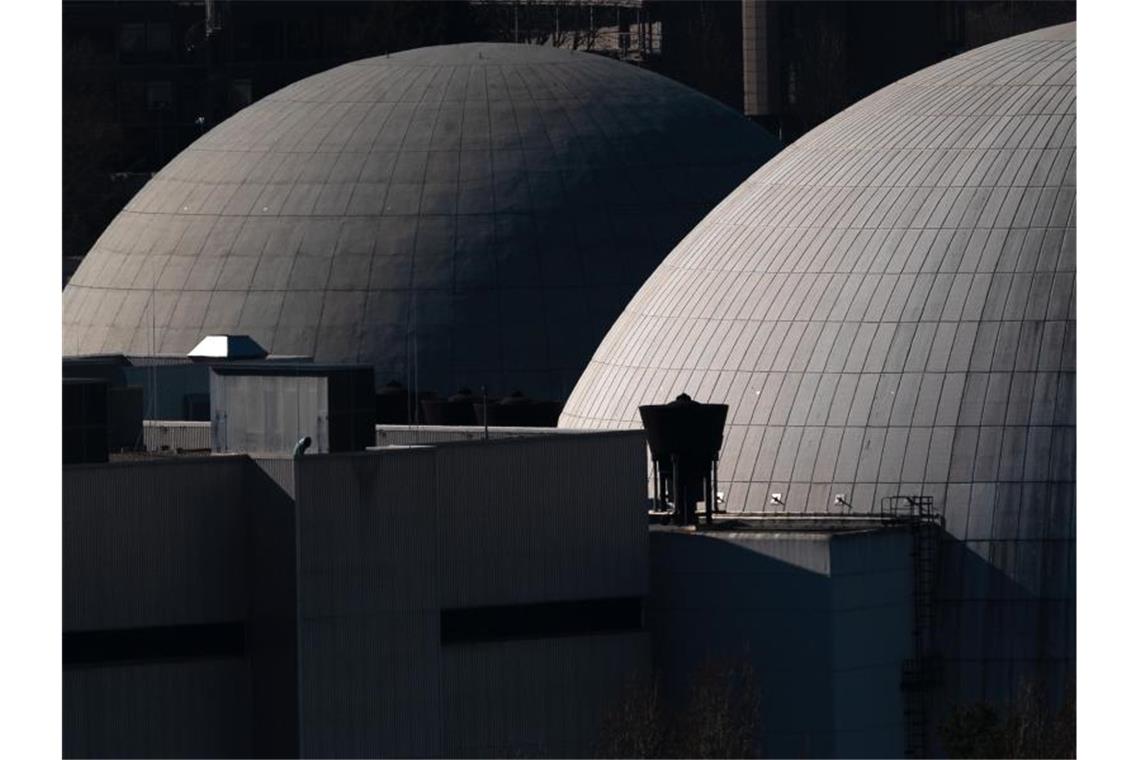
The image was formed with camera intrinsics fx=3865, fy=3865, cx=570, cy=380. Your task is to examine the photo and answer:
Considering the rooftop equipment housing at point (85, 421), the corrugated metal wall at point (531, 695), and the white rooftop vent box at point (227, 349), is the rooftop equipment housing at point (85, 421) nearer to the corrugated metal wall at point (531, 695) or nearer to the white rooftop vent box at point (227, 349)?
the corrugated metal wall at point (531, 695)

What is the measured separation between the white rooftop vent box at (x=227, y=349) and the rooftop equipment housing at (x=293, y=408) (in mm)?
26874

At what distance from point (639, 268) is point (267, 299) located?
33.9 feet

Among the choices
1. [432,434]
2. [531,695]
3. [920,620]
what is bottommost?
[531,695]

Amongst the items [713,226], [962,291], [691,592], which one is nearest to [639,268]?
[713,226]

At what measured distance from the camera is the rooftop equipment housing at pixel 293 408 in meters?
62.4

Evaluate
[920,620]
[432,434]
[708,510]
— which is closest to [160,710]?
[708,510]

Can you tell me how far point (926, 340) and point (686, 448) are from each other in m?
6.10

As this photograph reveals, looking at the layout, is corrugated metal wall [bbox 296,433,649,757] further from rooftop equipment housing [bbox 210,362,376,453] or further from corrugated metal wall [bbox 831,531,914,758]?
corrugated metal wall [bbox 831,531,914,758]

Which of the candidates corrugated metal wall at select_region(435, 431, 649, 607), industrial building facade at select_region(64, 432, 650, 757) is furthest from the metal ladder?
industrial building facade at select_region(64, 432, 650, 757)

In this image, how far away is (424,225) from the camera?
4190 inches

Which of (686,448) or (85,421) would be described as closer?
(85,421)

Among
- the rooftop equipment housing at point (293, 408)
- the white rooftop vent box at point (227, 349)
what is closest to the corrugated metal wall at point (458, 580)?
the rooftop equipment housing at point (293, 408)

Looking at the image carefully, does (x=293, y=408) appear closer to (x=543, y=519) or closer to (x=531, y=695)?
(x=543, y=519)

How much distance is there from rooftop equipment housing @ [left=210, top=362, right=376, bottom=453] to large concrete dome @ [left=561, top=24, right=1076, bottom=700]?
10.9 meters
